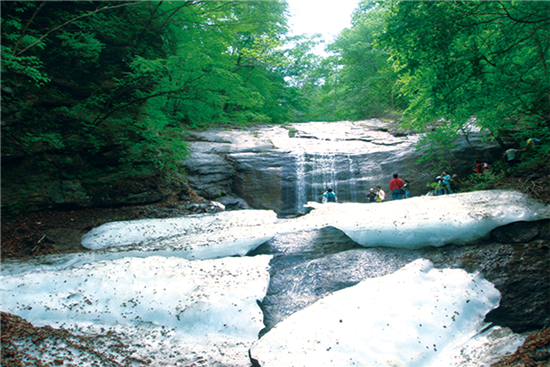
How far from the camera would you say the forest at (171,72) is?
620cm

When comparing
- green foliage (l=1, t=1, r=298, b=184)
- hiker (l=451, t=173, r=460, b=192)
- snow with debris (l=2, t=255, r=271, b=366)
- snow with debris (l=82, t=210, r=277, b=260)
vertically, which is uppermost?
green foliage (l=1, t=1, r=298, b=184)

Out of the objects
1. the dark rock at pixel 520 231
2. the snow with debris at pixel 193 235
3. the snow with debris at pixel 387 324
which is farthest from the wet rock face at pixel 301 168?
the snow with debris at pixel 387 324

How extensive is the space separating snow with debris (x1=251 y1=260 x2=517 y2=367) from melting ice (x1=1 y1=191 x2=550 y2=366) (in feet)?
0.04

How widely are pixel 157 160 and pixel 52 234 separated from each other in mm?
3672

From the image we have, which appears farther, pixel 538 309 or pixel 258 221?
pixel 258 221

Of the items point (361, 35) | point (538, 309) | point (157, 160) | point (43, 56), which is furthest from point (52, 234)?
point (361, 35)

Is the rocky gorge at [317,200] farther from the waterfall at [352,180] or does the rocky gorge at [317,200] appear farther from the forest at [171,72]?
the forest at [171,72]

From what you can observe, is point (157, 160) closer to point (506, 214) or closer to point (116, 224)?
point (116, 224)

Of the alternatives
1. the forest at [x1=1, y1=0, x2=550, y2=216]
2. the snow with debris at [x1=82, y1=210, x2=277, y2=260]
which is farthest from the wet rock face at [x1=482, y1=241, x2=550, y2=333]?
the snow with debris at [x1=82, y1=210, x2=277, y2=260]

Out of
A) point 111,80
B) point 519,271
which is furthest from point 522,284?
point 111,80

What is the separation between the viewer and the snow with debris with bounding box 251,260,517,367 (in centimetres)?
348

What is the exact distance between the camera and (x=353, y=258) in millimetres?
5613

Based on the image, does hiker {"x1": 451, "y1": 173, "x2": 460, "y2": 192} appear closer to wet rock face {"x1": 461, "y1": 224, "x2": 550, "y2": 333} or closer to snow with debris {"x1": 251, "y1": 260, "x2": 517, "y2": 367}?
wet rock face {"x1": 461, "y1": 224, "x2": 550, "y2": 333}

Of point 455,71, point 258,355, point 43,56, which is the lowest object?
point 258,355
